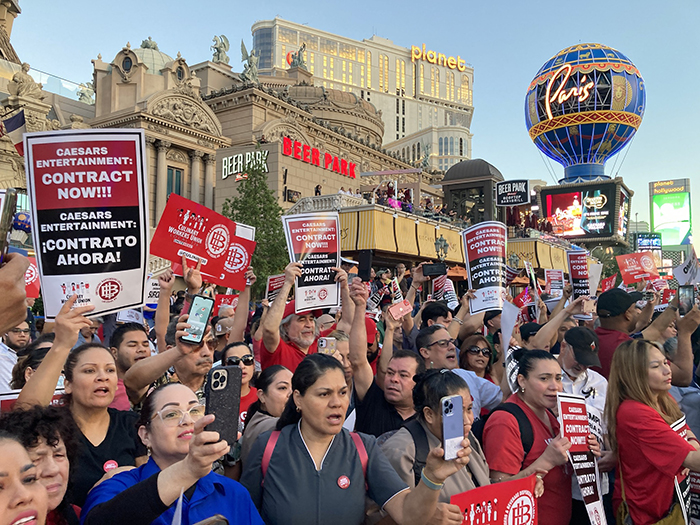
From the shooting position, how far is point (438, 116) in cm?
13138

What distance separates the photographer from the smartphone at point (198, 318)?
10.9 feet

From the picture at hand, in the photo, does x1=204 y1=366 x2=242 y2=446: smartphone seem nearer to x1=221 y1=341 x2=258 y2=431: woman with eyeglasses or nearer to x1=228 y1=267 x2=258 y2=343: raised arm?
x1=221 y1=341 x2=258 y2=431: woman with eyeglasses

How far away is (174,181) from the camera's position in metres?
28.6

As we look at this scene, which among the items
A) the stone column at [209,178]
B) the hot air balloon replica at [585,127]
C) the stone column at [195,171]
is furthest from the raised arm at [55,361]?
the hot air balloon replica at [585,127]

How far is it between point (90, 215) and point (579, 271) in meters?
7.29

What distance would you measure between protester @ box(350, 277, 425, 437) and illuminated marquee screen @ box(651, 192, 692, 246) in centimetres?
10718

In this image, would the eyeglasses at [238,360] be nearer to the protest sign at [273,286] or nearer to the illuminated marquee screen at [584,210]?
the protest sign at [273,286]

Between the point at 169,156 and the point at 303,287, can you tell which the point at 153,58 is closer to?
the point at 169,156

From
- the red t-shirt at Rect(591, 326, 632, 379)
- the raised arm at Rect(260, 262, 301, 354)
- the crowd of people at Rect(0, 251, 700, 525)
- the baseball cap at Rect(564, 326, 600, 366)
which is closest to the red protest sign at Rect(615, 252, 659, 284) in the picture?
the red t-shirt at Rect(591, 326, 632, 379)

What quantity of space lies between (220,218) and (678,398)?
473 centimetres

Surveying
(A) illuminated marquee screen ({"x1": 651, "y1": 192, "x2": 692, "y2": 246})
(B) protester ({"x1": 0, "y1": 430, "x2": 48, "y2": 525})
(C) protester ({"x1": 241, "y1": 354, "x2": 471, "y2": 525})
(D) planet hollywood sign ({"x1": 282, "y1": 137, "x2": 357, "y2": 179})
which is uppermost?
(A) illuminated marquee screen ({"x1": 651, "y1": 192, "x2": 692, "y2": 246})

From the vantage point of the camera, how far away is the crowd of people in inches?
86.6

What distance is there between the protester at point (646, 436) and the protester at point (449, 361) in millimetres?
1032

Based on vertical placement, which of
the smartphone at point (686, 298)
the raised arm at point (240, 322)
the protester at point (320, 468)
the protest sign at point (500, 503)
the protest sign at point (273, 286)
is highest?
the protest sign at point (273, 286)
